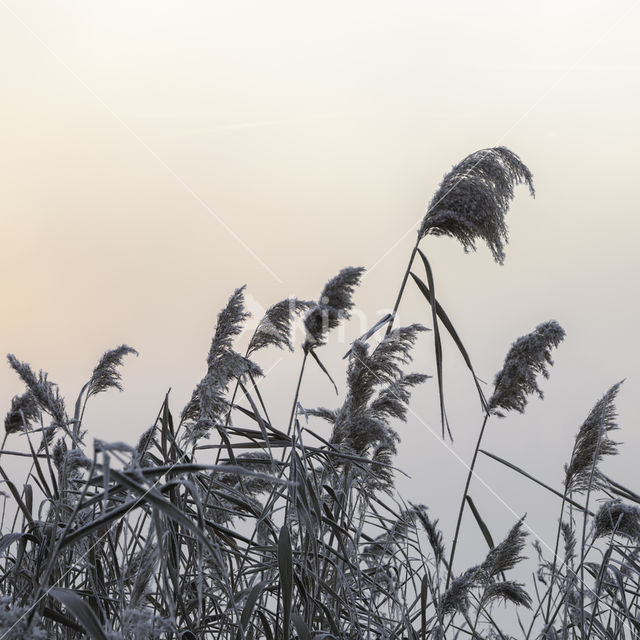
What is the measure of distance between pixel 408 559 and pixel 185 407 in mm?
1073

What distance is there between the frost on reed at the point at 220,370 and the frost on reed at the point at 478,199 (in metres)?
1.01

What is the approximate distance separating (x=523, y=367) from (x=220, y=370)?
124 centimetres

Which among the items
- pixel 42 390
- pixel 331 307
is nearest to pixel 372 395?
pixel 331 307

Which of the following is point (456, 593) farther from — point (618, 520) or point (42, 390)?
point (42, 390)

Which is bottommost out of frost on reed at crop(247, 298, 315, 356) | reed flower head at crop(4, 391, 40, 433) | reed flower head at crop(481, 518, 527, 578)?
reed flower head at crop(4, 391, 40, 433)

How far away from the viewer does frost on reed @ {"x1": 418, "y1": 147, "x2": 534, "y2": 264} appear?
121 inches

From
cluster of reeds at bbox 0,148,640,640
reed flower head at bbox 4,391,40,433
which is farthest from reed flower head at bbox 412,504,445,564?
reed flower head at bbox 4,391,40,433

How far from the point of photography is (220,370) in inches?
95.9

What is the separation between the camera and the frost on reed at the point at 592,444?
2939 millimetres

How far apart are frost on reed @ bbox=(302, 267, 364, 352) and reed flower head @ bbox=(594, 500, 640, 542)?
119 cm

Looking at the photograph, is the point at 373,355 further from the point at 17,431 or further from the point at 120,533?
the point at 17,431

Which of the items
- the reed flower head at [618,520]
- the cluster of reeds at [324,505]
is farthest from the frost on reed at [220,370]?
the reed flower head at [618,520]

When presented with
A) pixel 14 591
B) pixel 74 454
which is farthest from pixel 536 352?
pixel 14 591

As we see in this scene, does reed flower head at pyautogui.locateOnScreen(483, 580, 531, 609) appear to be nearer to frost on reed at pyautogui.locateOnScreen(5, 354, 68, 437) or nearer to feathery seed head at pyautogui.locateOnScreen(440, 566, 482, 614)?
feathery seed head at pyautogui.locateOnScreen(440, 566, 482, 614)
